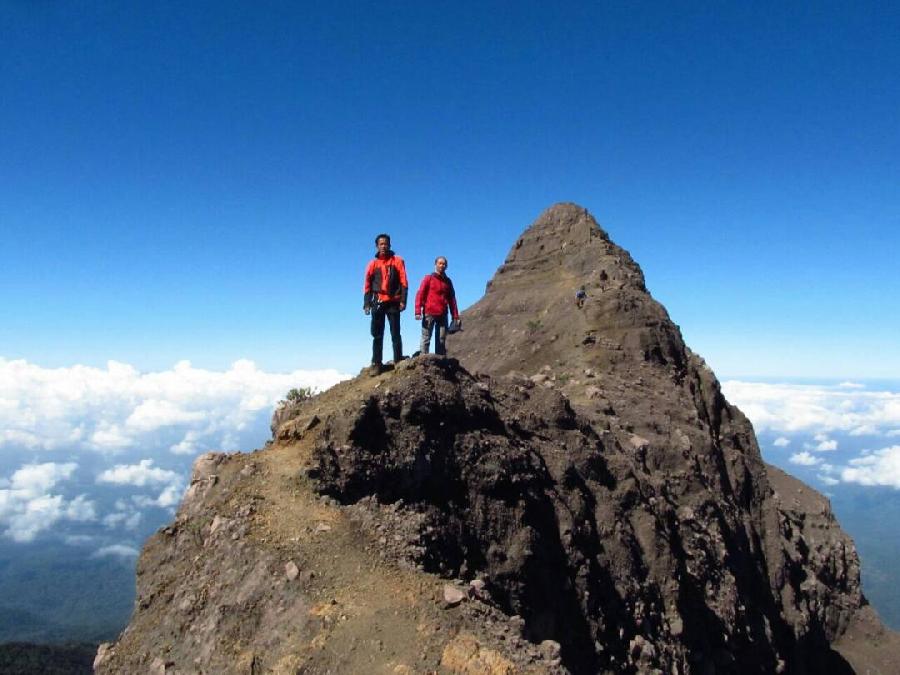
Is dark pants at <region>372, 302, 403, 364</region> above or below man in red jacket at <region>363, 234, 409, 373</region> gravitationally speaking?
below

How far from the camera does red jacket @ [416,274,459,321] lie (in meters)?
19.0

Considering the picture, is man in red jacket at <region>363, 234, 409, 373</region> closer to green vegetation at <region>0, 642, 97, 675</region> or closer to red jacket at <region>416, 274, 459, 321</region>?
red jacket at <region>416, 274, 459, 321</region>

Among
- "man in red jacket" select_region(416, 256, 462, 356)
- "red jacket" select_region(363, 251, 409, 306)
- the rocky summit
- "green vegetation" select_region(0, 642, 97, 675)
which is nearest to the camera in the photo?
the rocky summit

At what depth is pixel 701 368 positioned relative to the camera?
3897 centimetres

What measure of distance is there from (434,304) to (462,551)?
26.0 ft

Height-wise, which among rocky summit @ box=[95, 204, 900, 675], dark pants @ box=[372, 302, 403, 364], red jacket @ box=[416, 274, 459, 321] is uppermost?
red jacket @ box=[416, 274, 459, 321]

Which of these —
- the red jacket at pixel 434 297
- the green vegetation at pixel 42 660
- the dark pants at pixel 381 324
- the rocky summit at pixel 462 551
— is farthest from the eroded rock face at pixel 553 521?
the green vegetation at pixel 42 660

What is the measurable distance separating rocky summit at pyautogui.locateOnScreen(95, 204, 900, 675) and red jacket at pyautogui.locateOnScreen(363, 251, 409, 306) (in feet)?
6.44

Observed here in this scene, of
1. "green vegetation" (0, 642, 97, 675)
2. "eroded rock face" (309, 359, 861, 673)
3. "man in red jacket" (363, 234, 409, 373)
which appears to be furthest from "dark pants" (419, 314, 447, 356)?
"green vegetation" (0, 642, 97, 675)

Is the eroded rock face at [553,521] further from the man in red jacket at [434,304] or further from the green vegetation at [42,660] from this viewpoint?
A: the green vegetation at [42,660]

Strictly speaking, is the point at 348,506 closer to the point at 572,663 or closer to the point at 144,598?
the point at 144,598

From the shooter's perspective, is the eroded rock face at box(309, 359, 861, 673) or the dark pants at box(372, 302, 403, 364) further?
the dark pants at box(372, 302, 403, 364)

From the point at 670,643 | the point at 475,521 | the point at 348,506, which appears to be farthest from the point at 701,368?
the point at 348,506

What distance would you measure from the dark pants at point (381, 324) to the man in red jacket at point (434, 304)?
1.78 meters
